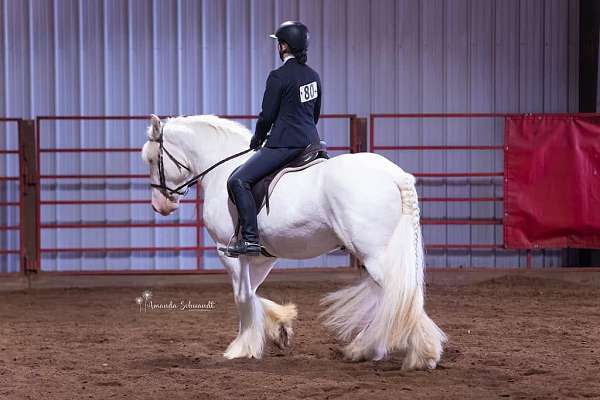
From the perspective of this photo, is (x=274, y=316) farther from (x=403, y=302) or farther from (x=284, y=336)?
(x=403, y=302)

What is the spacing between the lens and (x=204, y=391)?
4355 millimetres

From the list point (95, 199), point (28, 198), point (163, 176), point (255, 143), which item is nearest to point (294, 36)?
point (255, 143)

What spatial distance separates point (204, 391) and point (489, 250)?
647 centimetres

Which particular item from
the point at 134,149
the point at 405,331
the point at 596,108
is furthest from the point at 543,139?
the point at 405,331

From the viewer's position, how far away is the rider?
502cm

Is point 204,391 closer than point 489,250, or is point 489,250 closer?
point 204,391

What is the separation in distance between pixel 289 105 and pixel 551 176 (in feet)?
17.0

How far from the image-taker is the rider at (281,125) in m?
5.02

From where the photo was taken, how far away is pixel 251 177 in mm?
5055

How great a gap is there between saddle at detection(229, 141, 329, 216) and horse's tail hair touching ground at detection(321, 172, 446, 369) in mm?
617

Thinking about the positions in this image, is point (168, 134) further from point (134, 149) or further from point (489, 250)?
point (489, 250)

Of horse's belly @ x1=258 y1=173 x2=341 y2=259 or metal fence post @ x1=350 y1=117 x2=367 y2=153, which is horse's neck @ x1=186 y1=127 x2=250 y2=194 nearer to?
horse's belly @ x1=258 y1=173 x2=341 y2=259

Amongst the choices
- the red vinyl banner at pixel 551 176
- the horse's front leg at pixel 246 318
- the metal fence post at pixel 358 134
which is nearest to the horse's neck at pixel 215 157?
the horse's front leg at pixel 246 318

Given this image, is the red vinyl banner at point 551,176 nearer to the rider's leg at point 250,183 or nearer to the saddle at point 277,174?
the saddle at point 277,174
